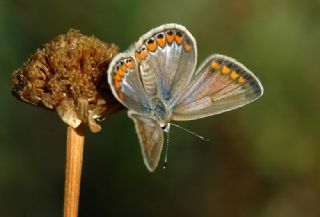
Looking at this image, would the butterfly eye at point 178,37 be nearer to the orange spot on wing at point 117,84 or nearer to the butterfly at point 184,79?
the butterfly at point 184,79

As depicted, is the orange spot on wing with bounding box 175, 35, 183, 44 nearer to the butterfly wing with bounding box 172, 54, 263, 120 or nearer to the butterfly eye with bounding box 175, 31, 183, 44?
the butterfly eye with bounding box 175, 31, 183, 44

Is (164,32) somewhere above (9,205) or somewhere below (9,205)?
above

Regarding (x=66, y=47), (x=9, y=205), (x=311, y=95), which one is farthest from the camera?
(x=311, y=95)

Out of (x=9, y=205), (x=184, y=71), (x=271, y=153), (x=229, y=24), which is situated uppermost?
(x=229, y=24)

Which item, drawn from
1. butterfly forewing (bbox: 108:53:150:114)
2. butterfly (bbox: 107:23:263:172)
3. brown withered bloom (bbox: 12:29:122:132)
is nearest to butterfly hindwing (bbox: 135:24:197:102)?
butterfly (bbox: 107:23:263:172)

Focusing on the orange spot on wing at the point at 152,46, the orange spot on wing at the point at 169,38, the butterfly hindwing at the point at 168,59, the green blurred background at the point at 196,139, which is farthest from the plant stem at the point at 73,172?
the green blurred background at the point at 196,139

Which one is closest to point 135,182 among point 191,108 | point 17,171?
point 17,171

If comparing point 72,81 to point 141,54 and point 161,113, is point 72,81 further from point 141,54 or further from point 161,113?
point 161,113

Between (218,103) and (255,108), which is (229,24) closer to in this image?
(255,108)

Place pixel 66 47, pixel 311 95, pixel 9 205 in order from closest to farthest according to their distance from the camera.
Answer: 1. pixel 66 47
2. pixel 9 205
3. pixel 311 95
